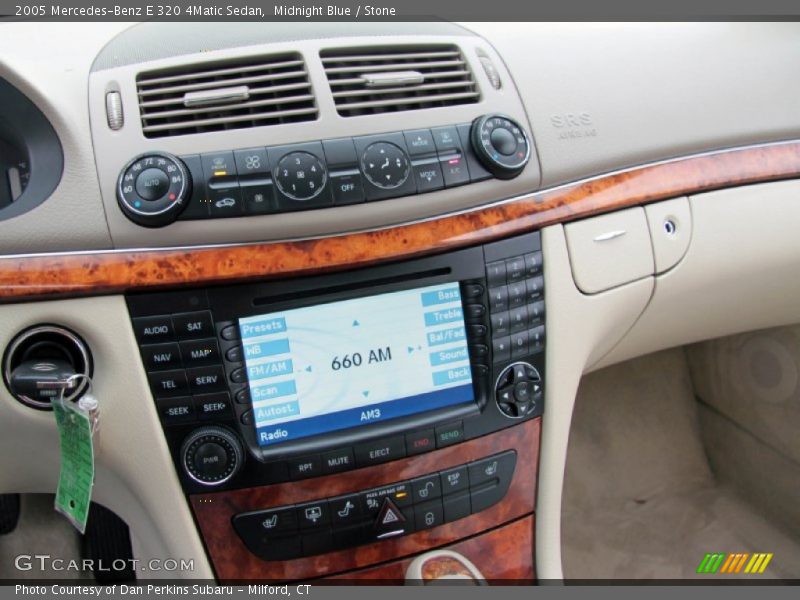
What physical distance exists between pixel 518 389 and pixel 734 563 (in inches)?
33.9

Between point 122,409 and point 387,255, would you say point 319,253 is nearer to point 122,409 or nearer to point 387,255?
point 387,255

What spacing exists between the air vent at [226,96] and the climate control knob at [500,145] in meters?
0.24

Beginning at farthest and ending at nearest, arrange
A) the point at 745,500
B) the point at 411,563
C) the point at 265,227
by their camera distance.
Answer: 1. the point at 745,500
2. the point at 411,563
3. the point at 265,227

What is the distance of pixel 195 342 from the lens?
3.49 ft

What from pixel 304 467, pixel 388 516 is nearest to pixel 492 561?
pixel 388 516

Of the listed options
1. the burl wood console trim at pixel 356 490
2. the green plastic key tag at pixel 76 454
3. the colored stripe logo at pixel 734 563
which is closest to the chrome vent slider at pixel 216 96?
the green plastic key tag at pixel 76 454

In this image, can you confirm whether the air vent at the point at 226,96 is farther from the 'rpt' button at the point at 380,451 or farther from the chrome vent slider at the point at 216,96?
the 'rpt' button at the point at 380,451

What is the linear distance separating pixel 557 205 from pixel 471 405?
13.0 inches

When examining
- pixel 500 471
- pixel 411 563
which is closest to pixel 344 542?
Answer: pixel 411 563

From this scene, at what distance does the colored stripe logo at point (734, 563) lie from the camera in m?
1.72

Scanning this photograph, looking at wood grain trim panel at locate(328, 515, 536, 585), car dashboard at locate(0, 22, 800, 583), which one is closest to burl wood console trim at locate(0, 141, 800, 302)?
car dashboard at locate(0, 22, 800, 583)

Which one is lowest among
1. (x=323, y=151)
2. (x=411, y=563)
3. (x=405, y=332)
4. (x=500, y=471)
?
(x=411, y=563)

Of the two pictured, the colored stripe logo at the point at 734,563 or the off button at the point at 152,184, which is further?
the colored stripe logo at the point at 734,563

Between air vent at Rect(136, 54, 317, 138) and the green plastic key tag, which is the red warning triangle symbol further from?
air vent at Rect(136, 54, 317, 138)
